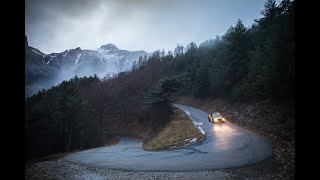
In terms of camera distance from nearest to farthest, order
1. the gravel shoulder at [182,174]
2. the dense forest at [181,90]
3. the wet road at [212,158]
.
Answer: the gravel shoulder at [182,174] < the wet road at [212,158] < the dense forest at [181,90]

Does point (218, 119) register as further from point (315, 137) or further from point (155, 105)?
point (315, 137)

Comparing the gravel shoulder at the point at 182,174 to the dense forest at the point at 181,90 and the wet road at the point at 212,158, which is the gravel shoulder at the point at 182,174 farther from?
the dense forest at the point at 181,90

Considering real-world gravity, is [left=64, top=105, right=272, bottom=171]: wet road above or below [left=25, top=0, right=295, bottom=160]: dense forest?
below

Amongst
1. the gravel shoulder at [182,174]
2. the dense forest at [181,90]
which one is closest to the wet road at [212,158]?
the gravel shoulder at [182,174]

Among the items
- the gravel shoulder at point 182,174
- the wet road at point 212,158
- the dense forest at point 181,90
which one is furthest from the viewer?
the dense forest at point 181,90

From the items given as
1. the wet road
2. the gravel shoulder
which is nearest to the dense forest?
the wet road

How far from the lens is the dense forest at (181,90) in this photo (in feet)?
97.4

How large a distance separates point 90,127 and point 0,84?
56.9m

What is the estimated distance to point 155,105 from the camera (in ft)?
152

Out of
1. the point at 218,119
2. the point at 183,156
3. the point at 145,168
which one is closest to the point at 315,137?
the point at 145,168

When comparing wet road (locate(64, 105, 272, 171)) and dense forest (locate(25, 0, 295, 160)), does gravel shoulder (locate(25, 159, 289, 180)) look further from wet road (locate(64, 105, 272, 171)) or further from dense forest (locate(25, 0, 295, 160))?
dense forest (locate(25, 0, 295, 160))

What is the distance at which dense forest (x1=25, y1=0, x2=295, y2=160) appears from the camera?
1169 inches

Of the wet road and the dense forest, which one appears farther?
the dense forest

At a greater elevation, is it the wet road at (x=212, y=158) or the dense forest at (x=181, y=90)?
the dense forest at (x=181, y=90)
